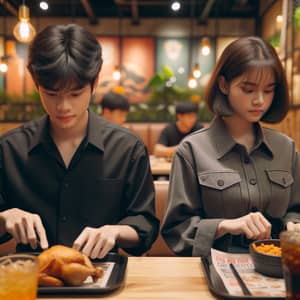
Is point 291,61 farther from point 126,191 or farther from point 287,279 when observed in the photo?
point 287,279

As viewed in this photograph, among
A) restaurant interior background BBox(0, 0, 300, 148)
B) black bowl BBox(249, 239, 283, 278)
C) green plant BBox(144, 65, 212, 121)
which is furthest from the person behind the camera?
restaurant interior background BBox(0, 0, 300, 148)

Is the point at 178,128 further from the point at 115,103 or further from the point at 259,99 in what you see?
the point at 259,99

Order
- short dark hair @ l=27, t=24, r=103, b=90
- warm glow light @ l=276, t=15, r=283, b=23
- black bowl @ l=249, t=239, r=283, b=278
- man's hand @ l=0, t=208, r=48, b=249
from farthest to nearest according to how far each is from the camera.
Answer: warm glow light @ l=276, t=15, r=283, b=23
short dark hair @ l=27, t=24, r=103, b=90
man's hand @ l=0, t=208, r=48, b=249
black bowl @ l=249, t=239, r=283, b=278

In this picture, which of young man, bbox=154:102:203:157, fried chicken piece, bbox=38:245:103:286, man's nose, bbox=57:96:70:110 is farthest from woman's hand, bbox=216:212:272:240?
young man, bbox=154:102:203:157

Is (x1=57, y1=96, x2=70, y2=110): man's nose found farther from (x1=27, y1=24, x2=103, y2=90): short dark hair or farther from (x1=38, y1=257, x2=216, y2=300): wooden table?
(x1=38, y1=257, x2=216, y2=300): wooden table

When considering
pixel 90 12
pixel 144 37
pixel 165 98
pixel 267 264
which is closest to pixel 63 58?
pixel 267 264

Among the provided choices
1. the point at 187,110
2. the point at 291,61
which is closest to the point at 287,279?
the point at 187,110

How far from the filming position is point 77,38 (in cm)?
148

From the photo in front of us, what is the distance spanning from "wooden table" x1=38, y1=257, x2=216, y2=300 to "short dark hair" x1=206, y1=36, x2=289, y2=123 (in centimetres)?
76

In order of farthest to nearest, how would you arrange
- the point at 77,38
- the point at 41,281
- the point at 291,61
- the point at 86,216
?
the point at 291,61 < the point at 86,216 < the point at 77,38 < the point at 41,281

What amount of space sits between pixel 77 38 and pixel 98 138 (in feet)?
1.29

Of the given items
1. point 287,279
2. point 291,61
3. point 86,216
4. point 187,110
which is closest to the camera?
point 287,279

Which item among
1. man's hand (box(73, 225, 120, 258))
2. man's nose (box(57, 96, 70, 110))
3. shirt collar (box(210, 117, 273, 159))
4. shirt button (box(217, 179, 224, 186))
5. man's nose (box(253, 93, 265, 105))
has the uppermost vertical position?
man's nose (box(253, 93, 265, 105))

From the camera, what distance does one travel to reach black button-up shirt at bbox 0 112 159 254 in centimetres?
159
